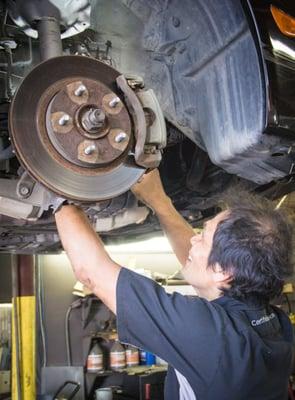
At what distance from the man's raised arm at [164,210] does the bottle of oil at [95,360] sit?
2.28 meters

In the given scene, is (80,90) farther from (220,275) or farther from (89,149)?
(220,275)

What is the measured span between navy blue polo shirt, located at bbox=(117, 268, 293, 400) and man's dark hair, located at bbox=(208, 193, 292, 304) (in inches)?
3.4

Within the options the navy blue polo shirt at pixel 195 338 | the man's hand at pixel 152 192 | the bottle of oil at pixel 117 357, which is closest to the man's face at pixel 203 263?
the navy blue polo shirt at pixel 195 338

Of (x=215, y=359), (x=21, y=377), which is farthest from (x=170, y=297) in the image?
(x=21, y=377)

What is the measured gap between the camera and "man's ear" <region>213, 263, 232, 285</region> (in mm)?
904

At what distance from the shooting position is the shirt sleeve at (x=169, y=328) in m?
0.78

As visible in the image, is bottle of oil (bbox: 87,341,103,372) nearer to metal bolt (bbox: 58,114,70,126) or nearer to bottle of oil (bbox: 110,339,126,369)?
bottle of oil (bbox: 110,339,126,369)

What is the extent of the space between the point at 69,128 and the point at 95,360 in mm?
2827

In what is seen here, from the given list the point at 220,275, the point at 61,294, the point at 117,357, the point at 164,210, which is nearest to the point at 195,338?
the point at 220,275

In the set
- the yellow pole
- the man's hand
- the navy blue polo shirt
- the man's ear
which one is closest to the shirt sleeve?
the navy blue polo shirt

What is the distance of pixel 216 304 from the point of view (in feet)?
2.90

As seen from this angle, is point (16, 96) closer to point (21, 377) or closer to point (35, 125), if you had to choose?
point (35, 125)

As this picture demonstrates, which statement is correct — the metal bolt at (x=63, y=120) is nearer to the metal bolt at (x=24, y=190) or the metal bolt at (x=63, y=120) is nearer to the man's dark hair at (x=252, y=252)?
the metal bolt at (x=24, y=190)

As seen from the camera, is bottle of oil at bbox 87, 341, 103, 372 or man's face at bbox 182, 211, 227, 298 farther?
bottle of oil at bbox 87, 341, 103, 372
